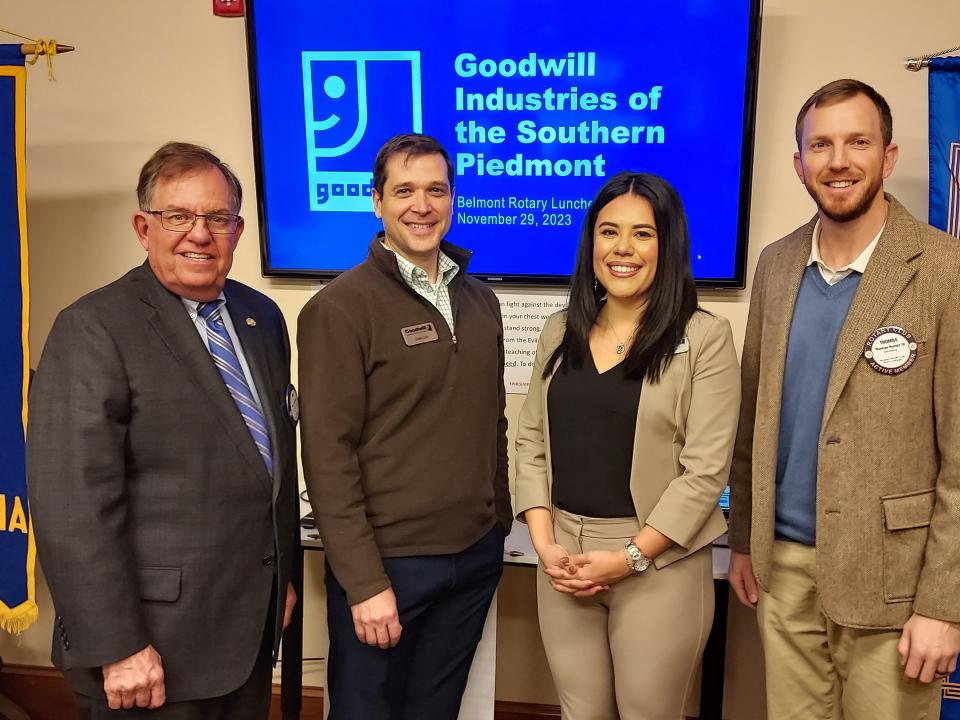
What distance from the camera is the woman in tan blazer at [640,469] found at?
165 centimetres

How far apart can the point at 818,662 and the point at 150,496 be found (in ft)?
4.78

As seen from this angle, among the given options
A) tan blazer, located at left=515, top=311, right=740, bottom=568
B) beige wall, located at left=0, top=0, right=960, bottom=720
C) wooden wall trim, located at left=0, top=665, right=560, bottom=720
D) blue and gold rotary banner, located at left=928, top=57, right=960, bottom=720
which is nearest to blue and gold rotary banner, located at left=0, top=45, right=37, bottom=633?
beige wall, located at left=0, top=0, right=960, bottom=720

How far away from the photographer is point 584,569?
5.46 feet

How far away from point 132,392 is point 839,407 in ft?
4.55

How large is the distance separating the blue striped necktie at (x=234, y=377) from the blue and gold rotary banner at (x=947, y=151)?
1756mm

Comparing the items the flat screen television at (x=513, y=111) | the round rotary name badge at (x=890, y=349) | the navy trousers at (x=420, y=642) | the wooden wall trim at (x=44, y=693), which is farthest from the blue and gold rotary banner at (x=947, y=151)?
the wooden wall trim at (x=44, y=693)

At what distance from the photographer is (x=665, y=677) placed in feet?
5.43

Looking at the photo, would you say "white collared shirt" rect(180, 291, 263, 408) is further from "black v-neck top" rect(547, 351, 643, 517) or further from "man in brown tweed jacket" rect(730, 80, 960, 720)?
"man in brown tweed jacket" rect(730, 80, 960, 720)

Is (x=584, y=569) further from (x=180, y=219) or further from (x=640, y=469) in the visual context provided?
(x=180, y=219)

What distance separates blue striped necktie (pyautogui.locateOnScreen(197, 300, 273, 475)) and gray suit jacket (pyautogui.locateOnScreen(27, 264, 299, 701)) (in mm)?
24

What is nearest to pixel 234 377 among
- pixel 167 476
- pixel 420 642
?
pixel 167 476

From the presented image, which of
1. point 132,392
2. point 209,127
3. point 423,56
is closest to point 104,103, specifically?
point 209,127

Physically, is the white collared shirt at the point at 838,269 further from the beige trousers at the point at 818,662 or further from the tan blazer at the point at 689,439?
the beige trousers at the point at 818,662

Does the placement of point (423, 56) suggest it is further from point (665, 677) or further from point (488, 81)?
→ point (665, 677)
